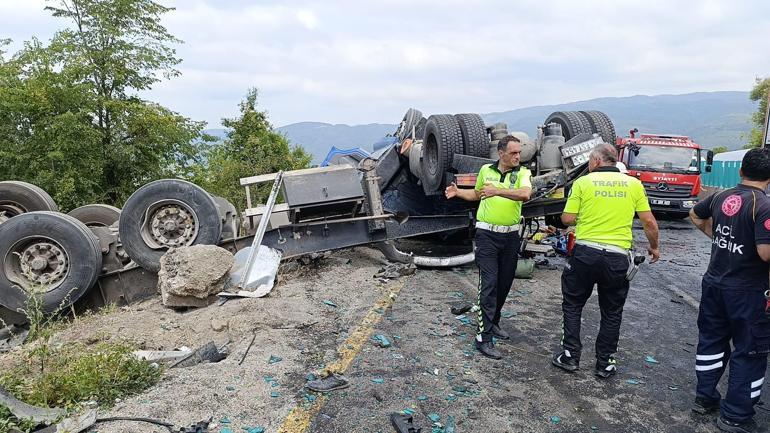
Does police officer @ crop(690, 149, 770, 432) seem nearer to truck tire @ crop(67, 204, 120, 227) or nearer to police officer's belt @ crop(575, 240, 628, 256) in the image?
police officer's belt @ crop(575, 240, 628, 256)

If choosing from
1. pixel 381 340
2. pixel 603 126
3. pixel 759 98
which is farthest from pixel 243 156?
pixel 759 98

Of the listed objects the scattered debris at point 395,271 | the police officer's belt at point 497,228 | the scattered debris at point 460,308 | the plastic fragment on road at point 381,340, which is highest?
the police officer's belt at point 497,228

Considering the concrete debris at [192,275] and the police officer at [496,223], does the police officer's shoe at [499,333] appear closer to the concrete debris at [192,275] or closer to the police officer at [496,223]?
the police officer at [496,223]

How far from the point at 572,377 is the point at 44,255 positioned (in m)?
5.54

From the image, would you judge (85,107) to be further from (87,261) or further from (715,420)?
(715,420)

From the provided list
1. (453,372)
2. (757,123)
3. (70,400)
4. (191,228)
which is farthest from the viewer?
(757,123)

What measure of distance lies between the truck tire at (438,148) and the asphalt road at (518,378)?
171cm

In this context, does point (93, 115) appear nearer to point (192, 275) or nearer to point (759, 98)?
point (192, 275)

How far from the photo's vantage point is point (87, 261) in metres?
5.79

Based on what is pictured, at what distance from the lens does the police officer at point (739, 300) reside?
10.4 ft

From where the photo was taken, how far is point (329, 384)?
137 inches

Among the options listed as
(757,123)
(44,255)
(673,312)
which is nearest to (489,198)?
(673,312)

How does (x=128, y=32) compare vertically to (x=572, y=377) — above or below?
above

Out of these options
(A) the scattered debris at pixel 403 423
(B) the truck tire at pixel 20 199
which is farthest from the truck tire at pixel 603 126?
(B) the truck tire at pixel 20 199
